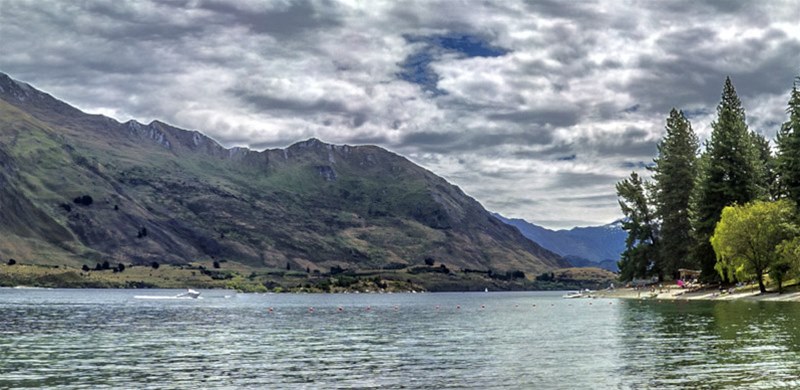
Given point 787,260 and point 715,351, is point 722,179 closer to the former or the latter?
point 787,260

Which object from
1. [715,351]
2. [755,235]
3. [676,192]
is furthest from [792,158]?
[715,351]

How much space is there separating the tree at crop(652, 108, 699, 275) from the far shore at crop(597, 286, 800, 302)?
340 inches

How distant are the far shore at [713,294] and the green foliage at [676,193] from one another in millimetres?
8360

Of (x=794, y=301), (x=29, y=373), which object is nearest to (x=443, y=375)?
(x=29, y=373)

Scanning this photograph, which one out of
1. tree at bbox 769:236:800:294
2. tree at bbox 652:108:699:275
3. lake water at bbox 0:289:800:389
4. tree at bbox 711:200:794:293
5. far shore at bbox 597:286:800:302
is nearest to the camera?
lake water at bbox 0:289:800:389

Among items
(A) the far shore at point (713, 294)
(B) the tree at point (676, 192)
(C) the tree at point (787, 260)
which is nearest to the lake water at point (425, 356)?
(C) the tree at point (787, 260)

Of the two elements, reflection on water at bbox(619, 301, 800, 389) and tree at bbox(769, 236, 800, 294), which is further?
tree at bbox(769, 236, 800, 294)

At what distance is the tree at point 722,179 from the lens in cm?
14938

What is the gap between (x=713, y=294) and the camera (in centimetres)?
14888

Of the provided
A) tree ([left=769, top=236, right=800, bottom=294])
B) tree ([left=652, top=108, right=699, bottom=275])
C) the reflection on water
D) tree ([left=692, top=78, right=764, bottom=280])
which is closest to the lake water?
the reflection on water

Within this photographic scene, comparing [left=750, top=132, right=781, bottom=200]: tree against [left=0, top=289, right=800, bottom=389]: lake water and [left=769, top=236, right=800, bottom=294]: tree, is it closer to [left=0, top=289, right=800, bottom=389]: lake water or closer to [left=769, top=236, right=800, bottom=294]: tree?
[left=769, top=236, right=800, bottom=294]: tree

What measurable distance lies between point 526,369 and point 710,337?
26604 millimetres

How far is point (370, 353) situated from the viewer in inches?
2453

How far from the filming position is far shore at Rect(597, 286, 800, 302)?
4845 inches
